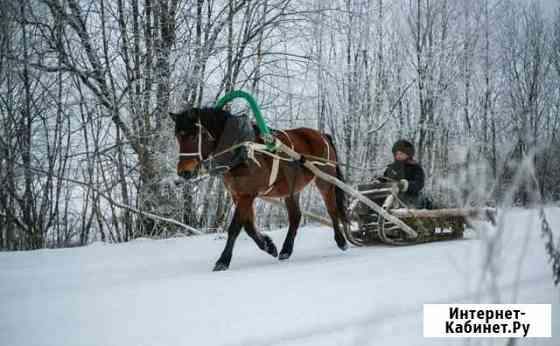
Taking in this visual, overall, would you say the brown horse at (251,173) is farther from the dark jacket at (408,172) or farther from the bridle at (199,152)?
the dark jacket at (408,172)

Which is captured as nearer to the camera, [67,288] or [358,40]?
[67,288]

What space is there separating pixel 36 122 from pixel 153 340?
6751mm

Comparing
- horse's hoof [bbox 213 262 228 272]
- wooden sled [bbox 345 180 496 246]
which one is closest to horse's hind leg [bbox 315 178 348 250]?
wooden sled [bbox 345 180 496 246]

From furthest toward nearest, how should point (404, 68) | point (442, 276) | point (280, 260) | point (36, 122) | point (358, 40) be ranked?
point (404, 68), point (358, 40), point (36, 122), point (280, 260), point (442, 276)

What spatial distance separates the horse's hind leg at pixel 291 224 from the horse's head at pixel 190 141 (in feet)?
4.23

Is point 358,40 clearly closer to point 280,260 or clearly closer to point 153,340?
point 280,260

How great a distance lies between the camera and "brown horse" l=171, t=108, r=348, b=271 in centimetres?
396

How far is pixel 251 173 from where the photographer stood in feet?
13.8

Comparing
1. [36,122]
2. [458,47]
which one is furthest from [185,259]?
[458,47]

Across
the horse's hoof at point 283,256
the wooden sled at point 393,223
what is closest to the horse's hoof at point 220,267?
the horse's hoof at point 283,256

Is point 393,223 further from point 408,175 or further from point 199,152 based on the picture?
point 199,152

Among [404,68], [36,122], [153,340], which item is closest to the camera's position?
[153,340]

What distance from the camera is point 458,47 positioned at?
55.5 ft

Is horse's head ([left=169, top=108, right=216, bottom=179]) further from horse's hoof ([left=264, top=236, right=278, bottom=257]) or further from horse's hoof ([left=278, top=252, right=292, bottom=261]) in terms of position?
horse's hoof ([left=278, top=252, right=292, bottom=261])
